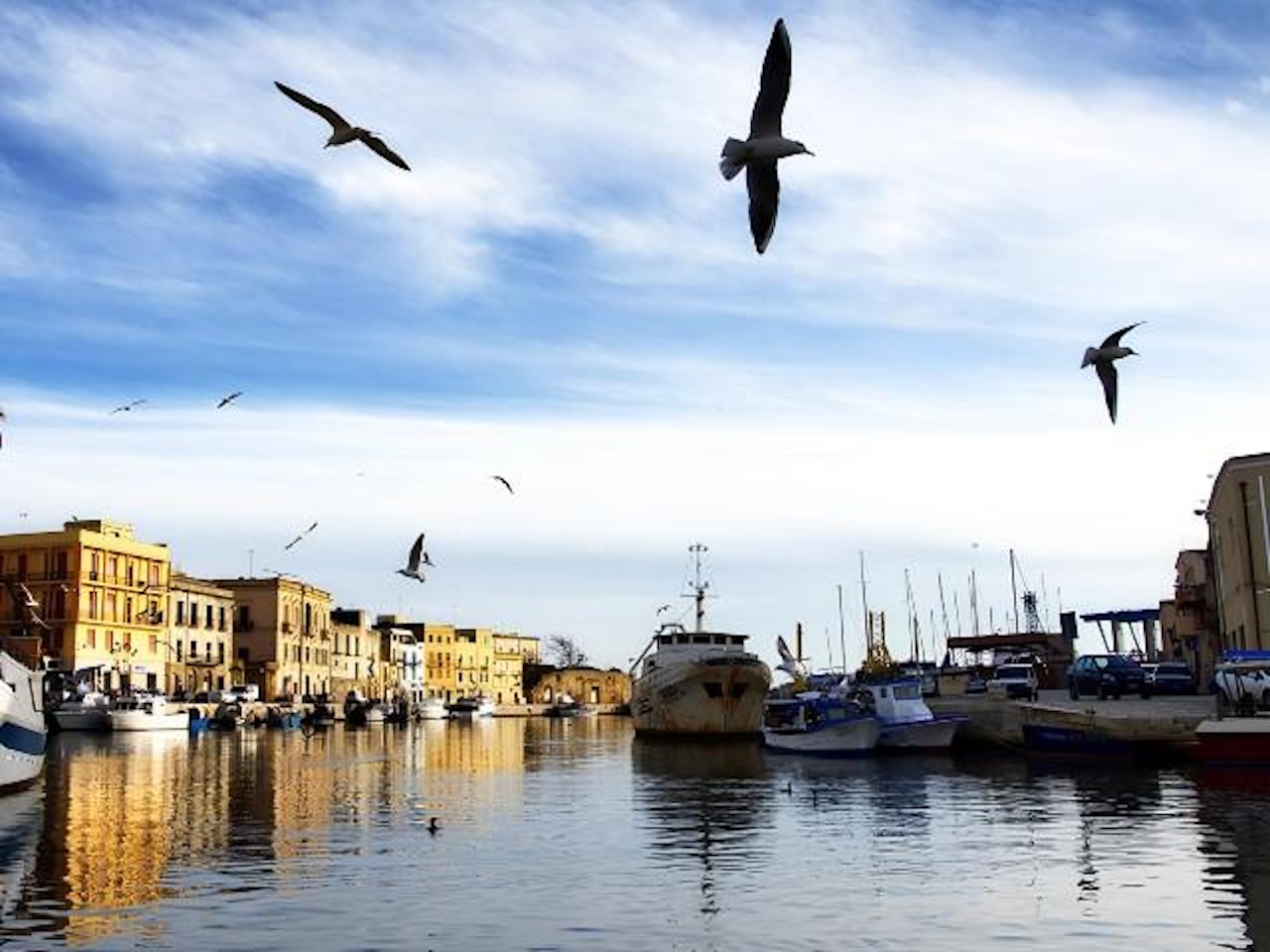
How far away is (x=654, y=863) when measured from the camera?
24969mm

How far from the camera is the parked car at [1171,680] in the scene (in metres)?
60.4

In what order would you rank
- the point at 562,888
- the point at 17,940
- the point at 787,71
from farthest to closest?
the point at 562,888, the point at 17,940, the point at 787,71

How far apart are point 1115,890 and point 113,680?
10374 centimetres

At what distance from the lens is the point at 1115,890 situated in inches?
814

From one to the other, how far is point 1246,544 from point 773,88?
52755 mm

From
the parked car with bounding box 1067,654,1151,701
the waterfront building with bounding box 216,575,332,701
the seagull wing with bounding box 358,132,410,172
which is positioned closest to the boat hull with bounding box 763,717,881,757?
the parked car with bounding box 1067,654,1151,701

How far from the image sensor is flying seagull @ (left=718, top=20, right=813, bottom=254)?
12.7 m

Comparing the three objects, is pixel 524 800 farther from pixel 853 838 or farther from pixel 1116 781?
pixel 1116 781

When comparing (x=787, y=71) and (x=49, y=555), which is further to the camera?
(x=49, y=555)

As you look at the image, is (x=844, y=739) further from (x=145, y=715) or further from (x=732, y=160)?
(x=145, y=715)

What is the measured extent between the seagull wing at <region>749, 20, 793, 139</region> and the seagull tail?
318mm

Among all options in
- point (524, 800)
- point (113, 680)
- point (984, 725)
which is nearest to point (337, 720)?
point (113, 680)

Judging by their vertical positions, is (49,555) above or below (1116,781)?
above

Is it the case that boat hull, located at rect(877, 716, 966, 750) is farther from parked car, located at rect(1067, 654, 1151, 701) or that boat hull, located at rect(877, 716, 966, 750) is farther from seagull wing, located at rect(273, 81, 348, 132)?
seagull wing, located at rect(273, 81, 348, 132)
